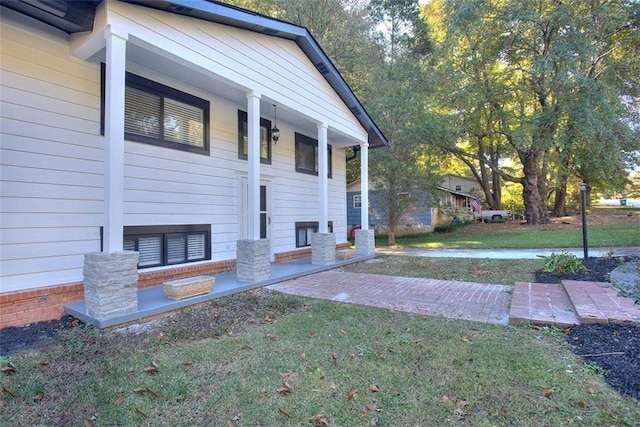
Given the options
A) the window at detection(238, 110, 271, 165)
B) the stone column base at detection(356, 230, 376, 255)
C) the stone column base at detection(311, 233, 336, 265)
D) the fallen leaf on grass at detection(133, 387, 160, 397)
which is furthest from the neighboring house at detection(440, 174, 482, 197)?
the fallen leaf on grass at detection(133, 387, 160, 397)

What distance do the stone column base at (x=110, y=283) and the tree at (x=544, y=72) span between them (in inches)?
606

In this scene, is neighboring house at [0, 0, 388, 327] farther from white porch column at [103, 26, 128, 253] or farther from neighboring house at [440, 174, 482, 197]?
neighboring house at [440, 174, 482, 197]

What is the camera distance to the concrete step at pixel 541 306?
384cm

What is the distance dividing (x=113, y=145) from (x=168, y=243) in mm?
2359

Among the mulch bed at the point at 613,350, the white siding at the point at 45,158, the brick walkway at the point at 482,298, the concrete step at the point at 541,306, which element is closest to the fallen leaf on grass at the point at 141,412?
the white siding at the point at 45,158

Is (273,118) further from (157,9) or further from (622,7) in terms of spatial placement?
(622,7)

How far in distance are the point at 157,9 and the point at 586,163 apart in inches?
790

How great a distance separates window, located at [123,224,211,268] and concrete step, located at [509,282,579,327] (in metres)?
5.26

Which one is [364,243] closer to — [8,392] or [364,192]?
[364,192]

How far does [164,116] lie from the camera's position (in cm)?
583

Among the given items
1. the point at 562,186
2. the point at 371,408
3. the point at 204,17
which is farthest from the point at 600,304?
the point at 562,186

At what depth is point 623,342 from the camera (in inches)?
127

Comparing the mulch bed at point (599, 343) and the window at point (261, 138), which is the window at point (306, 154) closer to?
the window at point (261, 138)

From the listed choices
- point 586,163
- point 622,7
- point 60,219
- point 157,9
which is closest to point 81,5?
point 157,9
